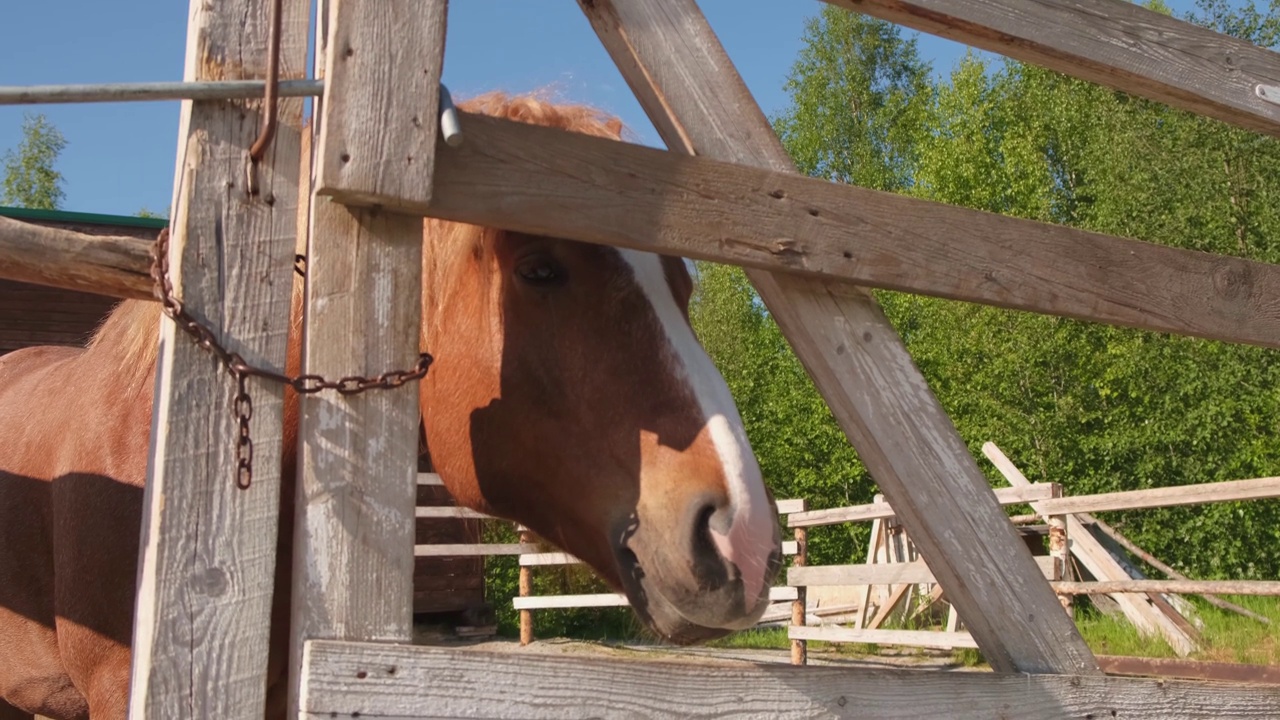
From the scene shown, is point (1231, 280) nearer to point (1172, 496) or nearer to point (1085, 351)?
point (1172, 496)

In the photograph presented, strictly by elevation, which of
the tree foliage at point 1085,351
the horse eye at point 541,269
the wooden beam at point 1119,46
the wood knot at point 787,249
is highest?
the tree foliage at point 1085,351

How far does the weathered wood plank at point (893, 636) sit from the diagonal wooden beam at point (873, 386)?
6999 mm

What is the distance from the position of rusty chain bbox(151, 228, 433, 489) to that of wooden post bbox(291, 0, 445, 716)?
0.02m

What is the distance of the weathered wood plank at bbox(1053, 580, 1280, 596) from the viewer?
650 centimetres

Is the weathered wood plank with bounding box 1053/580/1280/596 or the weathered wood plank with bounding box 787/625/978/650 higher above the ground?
the weathered wood plank with bounding box 1053/580/1280/596

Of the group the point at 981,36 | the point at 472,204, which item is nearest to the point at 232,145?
the point at 472,204

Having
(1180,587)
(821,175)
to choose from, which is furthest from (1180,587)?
(821,175)

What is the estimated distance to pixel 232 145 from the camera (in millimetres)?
1471

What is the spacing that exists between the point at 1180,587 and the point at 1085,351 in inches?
446

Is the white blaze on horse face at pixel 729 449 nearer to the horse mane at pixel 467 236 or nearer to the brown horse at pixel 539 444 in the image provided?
the brown horse at pixel 539 444

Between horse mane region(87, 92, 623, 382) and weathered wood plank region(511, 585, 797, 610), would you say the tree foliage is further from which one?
horse mane region(87, 92, 623, 382)

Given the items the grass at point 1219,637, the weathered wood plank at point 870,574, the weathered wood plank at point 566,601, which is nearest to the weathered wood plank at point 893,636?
the weathered wood plank at point 870,574

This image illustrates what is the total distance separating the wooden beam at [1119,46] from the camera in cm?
192

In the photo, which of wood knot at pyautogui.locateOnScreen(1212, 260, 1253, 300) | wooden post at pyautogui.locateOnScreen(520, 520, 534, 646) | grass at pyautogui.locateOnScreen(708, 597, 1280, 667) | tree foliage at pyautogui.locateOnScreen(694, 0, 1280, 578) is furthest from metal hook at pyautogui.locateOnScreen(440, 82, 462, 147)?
tree foliage at pyautogui.locateOnScreen(694, 0, 1280, 578)
